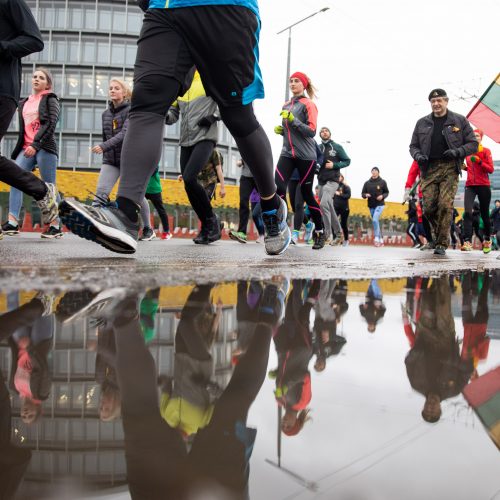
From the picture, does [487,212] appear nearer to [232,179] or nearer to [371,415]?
[371,415]

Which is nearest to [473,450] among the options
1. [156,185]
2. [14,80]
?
[14,80]

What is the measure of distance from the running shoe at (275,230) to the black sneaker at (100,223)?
1.02 meters

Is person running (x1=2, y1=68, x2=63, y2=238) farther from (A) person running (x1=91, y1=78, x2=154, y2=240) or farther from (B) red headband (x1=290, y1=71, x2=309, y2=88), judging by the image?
(B) red headband (x1=290, y1=71, x2=309, y2=88)

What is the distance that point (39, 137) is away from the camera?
6.02 meters

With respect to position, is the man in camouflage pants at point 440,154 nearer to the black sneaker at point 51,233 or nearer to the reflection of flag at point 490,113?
the black sneaker at point 51,233

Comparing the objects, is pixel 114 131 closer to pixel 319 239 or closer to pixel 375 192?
pixel 319 239

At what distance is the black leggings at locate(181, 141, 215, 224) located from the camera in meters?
5.95

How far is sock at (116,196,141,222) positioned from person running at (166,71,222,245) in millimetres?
3118

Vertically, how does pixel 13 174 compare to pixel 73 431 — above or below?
above

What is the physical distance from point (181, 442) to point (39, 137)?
6.06m

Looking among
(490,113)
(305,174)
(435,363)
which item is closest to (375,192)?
(490,113)

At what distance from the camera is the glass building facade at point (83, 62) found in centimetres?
4506

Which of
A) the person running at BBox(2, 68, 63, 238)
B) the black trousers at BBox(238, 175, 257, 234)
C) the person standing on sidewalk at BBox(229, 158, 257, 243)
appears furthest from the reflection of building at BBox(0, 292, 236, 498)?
the black trousers at BBox(238, 175, 257, 234)

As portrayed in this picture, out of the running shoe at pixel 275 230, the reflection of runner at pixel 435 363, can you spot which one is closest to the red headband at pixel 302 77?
the running shoe at pixel 275 230
